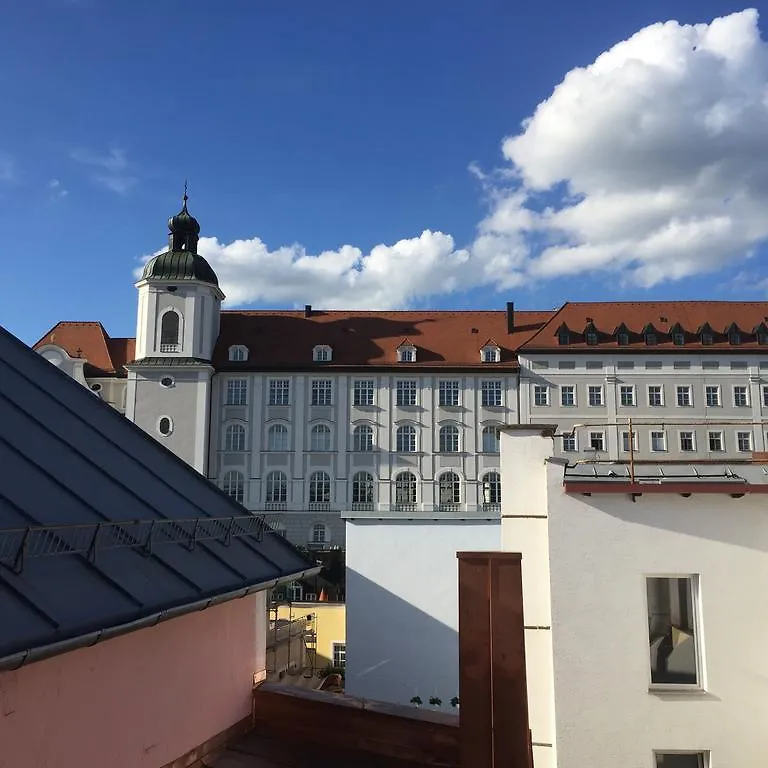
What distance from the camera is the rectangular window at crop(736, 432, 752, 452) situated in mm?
46250

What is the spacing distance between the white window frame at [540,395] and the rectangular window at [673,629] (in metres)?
40.9

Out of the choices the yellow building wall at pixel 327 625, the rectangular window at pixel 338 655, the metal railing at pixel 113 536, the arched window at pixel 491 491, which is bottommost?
the rectangular window at pixel 338 655

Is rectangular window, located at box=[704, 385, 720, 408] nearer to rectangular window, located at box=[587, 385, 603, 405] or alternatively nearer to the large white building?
the large white building

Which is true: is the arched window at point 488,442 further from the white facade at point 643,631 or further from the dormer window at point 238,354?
the white facade at point 643,631

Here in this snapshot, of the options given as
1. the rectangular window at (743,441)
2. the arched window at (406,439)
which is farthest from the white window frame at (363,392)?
the rectangular window at (743,441)

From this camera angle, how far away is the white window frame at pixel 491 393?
48125 mm

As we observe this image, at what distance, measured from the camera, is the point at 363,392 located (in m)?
48.8

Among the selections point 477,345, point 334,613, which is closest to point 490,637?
point 334,613

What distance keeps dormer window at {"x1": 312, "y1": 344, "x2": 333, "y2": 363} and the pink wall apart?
145ft

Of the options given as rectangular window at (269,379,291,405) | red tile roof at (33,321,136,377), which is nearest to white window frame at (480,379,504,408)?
rectangular window at (269,379,291,405)

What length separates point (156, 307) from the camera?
159 ft

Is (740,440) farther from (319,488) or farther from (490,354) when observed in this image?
(319,488)

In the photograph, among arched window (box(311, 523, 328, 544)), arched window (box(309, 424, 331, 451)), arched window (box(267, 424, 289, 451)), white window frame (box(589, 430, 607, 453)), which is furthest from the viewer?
arched window (box(267, 424, 289, 451))

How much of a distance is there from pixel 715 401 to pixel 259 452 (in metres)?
29.4
